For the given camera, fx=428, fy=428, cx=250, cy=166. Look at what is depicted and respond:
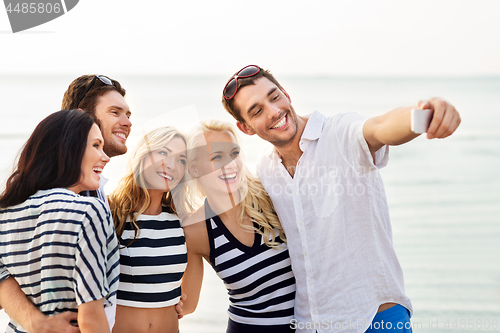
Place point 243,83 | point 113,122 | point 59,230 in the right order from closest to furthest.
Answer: point 59,230
point 243,83
point 113,122

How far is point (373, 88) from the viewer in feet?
89.1

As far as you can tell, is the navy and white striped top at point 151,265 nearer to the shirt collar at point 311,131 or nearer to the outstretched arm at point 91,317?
the outstretched arm at point 91,317

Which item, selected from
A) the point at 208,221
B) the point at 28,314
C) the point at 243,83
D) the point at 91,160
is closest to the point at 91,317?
the point at 28,314

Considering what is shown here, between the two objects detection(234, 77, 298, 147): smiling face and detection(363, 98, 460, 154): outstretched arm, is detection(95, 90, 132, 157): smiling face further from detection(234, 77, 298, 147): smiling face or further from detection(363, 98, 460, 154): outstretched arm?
detection(363, 98, 460, 154): outstretched arm

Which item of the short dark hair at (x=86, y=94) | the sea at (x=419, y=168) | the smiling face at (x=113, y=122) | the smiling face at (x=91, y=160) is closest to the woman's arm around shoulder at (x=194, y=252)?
the sea at (x=419, y=168)

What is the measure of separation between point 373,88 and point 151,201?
26.0 m

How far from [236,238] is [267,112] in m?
0.97

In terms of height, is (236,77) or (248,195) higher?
(236,77)

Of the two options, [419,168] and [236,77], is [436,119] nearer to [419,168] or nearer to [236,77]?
[236,77]

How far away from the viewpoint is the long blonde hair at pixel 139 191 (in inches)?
124

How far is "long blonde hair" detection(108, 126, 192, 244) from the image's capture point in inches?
124

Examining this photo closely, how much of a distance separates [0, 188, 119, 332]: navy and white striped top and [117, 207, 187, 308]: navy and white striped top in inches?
28.6

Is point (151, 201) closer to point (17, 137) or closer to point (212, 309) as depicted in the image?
point (212, 309)

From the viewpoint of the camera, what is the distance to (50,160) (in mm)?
2193
